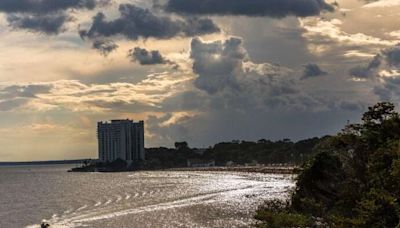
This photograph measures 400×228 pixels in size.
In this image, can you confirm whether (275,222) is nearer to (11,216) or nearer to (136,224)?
(136,224)

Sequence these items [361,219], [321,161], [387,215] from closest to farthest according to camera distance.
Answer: [387,215] < [361,219] < [321,161]

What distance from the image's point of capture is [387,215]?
4834 centimetres

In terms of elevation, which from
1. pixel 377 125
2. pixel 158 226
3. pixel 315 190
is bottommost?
pixel 158 226

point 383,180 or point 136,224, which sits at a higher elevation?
point 383,180

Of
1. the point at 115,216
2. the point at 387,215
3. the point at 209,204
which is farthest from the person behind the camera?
the point at 209,204

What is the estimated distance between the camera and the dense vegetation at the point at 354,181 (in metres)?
49.4

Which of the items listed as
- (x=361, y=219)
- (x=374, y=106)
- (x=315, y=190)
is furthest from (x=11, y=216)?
(x=361, y=219)

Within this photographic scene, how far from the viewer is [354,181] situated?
67500mm

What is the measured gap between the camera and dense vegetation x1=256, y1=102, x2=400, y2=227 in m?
49.4

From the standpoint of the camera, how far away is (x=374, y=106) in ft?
231

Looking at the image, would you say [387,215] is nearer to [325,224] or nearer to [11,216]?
[325,224]

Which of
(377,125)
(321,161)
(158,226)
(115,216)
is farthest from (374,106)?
(115,216)

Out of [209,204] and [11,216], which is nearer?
[11,216]

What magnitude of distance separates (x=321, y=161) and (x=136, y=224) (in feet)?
138
